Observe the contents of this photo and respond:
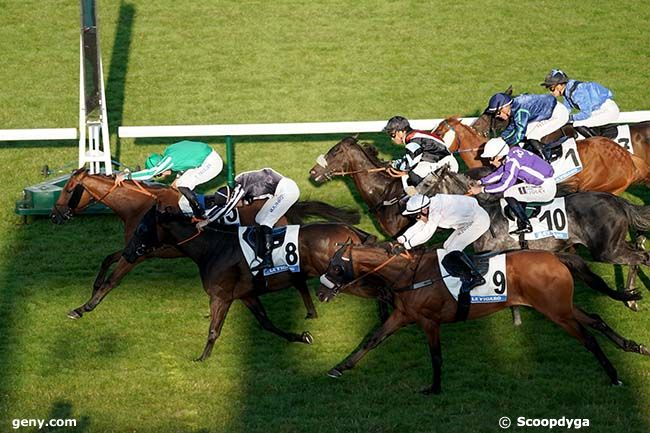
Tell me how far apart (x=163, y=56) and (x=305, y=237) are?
823cm

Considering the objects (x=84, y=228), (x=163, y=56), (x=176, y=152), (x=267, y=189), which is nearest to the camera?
(x=267, y=189)

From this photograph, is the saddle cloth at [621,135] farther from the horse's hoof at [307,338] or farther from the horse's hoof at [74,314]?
the horse's hoof at [74,314]

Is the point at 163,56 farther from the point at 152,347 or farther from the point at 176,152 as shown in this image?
the point at 152,347

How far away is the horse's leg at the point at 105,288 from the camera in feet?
33.0

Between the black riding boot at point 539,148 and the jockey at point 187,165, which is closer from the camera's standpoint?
the black riding boot at point 539,148

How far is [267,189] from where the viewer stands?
33.7 feet

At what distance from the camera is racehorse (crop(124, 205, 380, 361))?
9.38 metres

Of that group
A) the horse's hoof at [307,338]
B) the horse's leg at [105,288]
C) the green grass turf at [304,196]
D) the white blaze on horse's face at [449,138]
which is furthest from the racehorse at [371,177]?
the horse's leg at [105,288]

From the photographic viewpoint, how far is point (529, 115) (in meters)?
11.5

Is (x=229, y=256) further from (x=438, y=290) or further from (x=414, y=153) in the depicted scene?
(x=414, y=153)

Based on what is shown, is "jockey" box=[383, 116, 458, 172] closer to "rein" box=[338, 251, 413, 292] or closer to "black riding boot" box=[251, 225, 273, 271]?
"black riding boot" box=[251, 225, 273, 271]

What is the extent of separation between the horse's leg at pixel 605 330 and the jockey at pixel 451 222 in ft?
2.95

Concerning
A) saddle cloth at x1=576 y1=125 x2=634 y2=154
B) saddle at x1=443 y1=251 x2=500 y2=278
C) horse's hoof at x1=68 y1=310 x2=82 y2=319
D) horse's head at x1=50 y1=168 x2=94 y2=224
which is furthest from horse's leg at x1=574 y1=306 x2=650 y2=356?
horse's head at x1=50 y1=168 x2=94 y2=224

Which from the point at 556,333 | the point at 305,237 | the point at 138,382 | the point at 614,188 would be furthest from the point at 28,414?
the point at 614,188
